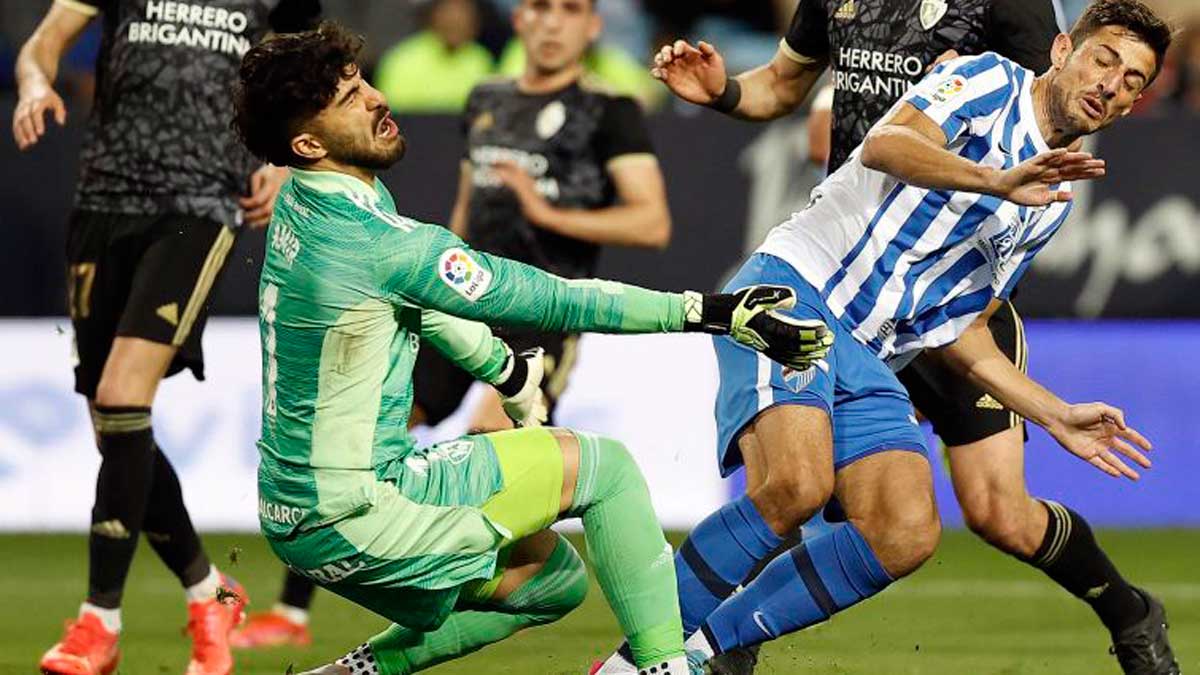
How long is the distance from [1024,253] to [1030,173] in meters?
0.93

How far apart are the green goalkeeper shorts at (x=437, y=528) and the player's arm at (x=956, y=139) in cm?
105

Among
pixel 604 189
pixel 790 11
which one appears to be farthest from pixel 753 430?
pixel 790 11

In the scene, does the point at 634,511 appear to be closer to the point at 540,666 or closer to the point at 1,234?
the point at 540,666

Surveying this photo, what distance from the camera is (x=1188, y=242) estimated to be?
39.8ft

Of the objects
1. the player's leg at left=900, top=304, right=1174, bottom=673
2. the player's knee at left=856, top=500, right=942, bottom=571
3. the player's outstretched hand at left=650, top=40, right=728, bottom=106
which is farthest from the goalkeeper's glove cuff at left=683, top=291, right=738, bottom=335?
the player's leg at left=900, top=304, right=1174, bottom=673

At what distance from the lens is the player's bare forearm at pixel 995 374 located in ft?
20.9

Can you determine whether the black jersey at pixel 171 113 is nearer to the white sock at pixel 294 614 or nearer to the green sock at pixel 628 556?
the white sock at pixel 294 614

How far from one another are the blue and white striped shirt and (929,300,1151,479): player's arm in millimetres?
140

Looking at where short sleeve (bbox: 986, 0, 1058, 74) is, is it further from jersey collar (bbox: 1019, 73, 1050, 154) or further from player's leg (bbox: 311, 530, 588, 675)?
player's leg (bbox: 311, 530, 588, 675)

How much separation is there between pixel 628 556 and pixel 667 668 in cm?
27

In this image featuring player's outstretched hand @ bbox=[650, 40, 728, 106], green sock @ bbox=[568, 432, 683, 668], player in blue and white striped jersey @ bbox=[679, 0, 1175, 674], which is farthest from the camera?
player's outstretched hand @ bbox=[650, 40, 728, 106]

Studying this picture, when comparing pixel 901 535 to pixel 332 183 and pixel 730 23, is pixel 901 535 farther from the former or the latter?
pixel 730 23

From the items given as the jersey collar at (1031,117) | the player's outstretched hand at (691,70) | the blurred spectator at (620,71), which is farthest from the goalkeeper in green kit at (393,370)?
the blurred spectator at (620,71)

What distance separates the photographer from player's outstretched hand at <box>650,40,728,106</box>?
6836mm
